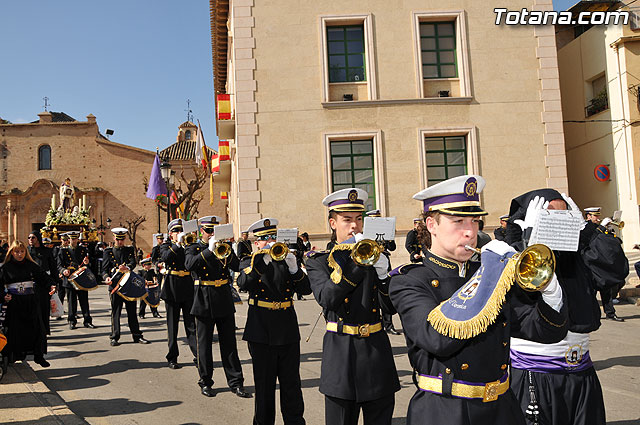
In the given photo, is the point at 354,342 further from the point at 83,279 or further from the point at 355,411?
the point at 83,279

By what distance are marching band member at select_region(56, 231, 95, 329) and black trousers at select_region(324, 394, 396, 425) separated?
10391mm

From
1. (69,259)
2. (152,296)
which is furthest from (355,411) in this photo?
(69,259)

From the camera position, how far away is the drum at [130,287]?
419 inches

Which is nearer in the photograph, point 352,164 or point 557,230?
point 557,230

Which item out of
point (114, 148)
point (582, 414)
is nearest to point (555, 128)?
point (582, 414)

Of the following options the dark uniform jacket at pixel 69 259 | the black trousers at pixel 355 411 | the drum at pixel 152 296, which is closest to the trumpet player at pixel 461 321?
the black trousers at pixel 355 411

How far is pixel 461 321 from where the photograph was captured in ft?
7.88

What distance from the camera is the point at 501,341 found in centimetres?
269

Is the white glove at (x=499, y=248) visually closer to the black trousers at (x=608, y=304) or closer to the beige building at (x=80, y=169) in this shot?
the black trousers at (x=608, y=304)

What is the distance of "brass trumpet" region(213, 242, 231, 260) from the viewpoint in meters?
7.10

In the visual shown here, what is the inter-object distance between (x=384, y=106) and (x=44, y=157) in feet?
144

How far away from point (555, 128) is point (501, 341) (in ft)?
61.1

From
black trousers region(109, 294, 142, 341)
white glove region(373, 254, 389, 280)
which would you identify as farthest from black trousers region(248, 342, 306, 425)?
black trousers region(109, 294, 142, 341)

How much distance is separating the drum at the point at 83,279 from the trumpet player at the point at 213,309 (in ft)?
19.4
